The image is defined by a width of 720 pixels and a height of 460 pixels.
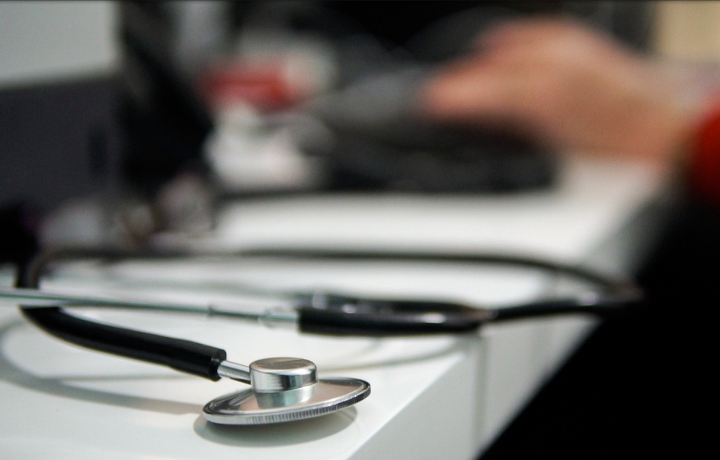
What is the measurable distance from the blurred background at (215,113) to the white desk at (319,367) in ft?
0.14

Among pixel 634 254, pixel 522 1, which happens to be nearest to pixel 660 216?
pixel 634 254

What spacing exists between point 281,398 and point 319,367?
5 cm

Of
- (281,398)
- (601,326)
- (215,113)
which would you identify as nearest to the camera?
(281,398)

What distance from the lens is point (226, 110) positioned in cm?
78

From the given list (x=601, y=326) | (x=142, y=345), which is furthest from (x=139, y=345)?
(x=601, y=326)

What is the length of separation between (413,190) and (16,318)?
383mm

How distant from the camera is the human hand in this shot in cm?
71

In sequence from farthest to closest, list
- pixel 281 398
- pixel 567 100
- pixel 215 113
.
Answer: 1. pixel 567 100
2. pixel 215 113
3. pixel 281 398

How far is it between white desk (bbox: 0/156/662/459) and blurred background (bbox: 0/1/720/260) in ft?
0.14

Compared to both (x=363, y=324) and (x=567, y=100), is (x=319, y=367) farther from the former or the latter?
(x=567, y=100)

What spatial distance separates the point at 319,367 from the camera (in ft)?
0.61

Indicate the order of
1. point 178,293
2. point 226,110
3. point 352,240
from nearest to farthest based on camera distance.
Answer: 1. point 178,293
2. point 352,240
3. point 226,110

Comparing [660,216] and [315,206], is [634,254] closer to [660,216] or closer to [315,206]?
[660,216]

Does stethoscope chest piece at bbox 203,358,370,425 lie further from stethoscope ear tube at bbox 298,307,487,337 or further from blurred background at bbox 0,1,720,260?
blurred background at bbox 0,1,720,260
